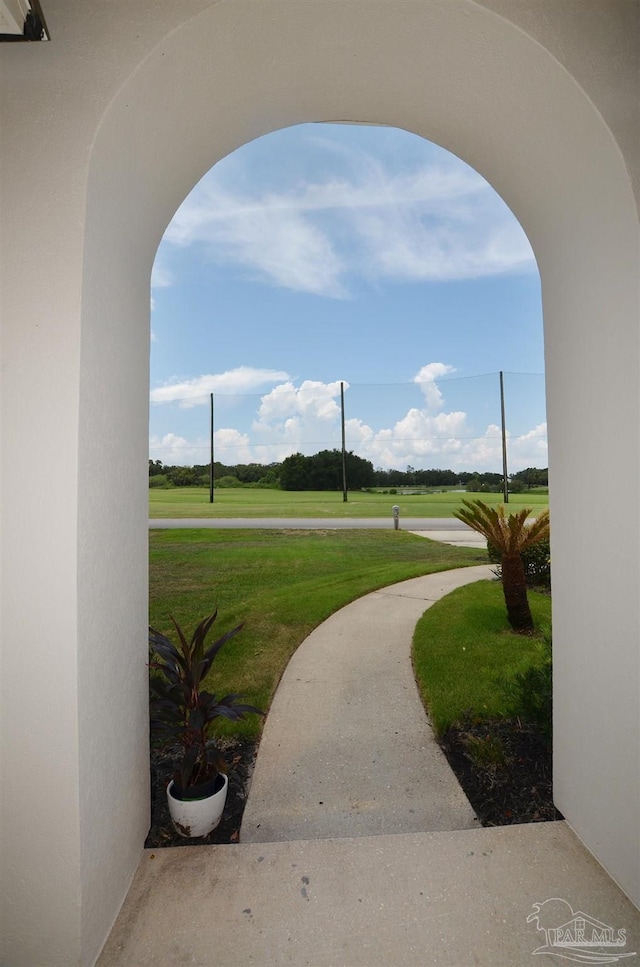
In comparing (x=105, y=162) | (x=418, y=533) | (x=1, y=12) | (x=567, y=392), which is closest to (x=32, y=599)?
(x=105, y=162)

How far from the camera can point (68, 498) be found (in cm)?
124

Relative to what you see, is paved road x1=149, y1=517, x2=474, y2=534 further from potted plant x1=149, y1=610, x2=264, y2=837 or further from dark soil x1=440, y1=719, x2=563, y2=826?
potted plant x1=149, y1=610, x2=264, y2=837

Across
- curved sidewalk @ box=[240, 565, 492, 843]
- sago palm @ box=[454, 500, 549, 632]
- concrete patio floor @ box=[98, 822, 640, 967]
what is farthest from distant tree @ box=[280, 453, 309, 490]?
concrete patio floor @ box=[98, 822, 640, 967]

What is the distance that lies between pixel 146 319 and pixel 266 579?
6.08m

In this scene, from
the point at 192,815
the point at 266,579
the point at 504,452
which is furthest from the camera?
the point at 504,452

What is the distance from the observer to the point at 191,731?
72.0 inches

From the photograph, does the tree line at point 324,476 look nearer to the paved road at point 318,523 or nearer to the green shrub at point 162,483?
the green shrub at point 162,483

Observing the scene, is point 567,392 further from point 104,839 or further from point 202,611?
point 202,611

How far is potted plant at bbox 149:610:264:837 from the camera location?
178cm

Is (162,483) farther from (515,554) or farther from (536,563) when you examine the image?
(515,554)

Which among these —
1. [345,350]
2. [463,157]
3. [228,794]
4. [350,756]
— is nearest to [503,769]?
[350,756]

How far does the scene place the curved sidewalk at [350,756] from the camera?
1.91m

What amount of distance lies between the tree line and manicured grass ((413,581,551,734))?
11719mm

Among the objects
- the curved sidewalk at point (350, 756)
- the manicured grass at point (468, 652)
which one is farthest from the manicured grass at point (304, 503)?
the curved sidewalk at point (350, 756)
